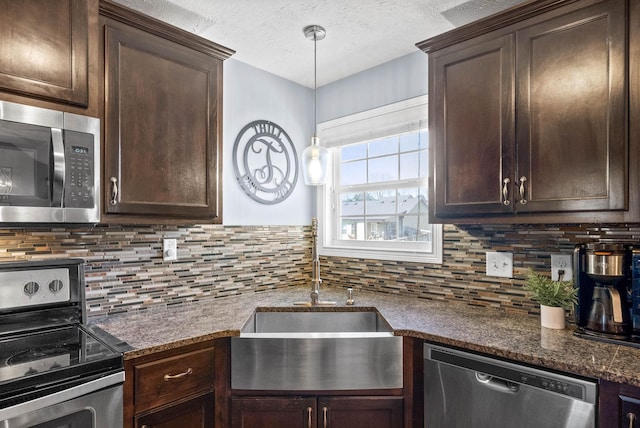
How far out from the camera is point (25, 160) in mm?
1328

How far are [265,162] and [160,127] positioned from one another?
0.96 m

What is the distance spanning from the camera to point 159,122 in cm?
173

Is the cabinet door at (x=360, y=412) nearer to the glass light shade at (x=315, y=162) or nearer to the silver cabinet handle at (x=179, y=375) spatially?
the silver cabinet handle at (x=179, y=375)

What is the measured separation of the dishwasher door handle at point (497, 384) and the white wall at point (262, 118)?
1617 mm

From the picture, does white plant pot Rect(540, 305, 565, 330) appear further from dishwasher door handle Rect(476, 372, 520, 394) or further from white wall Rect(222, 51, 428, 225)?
white wall Rect(222, 51, 428, 225)

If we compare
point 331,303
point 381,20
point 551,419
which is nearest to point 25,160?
point 331,303

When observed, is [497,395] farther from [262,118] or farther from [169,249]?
[262,118]

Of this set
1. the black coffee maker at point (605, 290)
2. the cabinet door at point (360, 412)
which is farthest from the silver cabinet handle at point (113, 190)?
the black coffee maker at point (605, 290)

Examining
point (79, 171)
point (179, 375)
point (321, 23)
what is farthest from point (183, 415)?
point (321, 23)

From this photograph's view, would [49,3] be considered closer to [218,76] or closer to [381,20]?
[218,76]

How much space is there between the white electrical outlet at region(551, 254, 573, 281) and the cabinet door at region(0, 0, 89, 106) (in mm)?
2111

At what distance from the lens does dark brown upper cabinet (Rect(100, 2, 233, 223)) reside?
158 centimetres

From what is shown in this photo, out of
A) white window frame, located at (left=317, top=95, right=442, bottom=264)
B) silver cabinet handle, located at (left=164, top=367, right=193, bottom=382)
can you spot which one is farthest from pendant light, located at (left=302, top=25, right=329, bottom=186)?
silver cabinet handle, located at (left=164, top=367, right=193, bottom=382)

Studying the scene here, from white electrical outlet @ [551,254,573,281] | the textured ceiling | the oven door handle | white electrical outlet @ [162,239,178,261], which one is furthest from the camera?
white electrical outlet @ [162,239,178,261]
